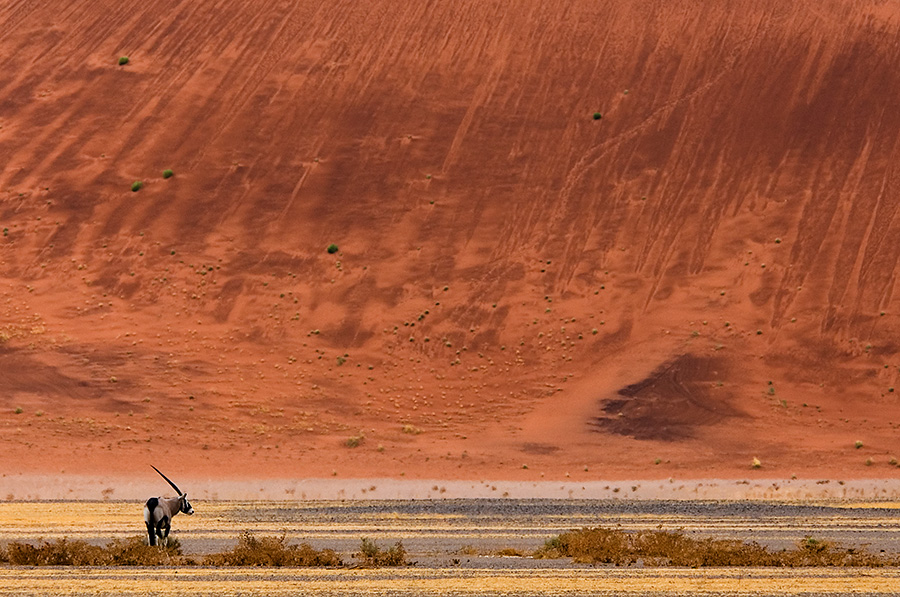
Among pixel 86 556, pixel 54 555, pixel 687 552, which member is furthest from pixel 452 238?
pixel 54 555

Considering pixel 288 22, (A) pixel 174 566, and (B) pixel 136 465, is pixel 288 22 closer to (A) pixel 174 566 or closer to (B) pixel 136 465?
(B) pixel 136 465

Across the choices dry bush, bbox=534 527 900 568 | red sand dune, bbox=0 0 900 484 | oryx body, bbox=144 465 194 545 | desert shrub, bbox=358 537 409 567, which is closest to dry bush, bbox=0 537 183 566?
oryx body, bbox=144 465 194 545

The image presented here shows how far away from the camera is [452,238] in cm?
4256

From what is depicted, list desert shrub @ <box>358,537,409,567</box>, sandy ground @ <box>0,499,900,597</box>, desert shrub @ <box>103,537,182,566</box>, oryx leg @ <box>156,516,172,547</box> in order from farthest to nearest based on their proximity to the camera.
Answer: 1. oryx leg @ <box>156,516,172,547</box>
2. desert shrub @ <box>103,537,182,566</box>
3. desert shrub @ <box>358,537,409,567</box>
4. sandy ground @ <box>0,499,900,597</box>

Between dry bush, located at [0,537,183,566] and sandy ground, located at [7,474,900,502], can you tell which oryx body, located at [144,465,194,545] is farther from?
sandy ground, located at [7,474,900,502]

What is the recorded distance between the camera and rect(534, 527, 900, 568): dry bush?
51.4 ft

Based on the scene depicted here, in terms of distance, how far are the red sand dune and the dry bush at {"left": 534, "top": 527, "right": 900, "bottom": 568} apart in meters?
15.7

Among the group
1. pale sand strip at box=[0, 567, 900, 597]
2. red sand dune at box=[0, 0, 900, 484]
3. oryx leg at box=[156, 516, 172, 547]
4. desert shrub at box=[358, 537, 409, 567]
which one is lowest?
pale sand strip at box=[0, 567, 900, 597]

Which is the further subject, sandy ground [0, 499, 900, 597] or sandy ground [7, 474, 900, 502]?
sandy ground [7, 474, 900, 502]

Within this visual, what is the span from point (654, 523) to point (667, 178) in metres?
23.7

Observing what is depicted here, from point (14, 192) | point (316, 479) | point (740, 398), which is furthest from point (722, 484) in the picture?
point (14, 192)

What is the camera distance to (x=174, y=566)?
15.4 meters

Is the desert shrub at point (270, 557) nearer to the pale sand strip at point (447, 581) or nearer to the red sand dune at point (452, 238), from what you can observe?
the pale sand strip at point (447, 581)

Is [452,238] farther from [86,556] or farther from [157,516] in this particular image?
[86,556]
